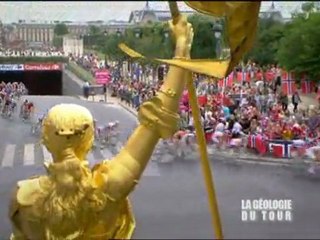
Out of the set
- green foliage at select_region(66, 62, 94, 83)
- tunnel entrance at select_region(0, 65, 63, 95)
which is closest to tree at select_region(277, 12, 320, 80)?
green foliage at select_region(66, 62, 94, 83)

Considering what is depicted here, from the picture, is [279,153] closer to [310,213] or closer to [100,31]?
[310,213]

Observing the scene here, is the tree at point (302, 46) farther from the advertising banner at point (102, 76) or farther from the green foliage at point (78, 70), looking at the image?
the green foliage at point (78, 70)

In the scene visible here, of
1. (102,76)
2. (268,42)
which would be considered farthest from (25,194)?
(268,42)

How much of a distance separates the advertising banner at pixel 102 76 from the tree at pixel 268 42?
1.71 metres

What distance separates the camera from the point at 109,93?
4.75m

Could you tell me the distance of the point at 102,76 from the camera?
4875mm

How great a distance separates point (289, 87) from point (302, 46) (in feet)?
5.66

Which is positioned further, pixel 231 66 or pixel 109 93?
pixel 109 93

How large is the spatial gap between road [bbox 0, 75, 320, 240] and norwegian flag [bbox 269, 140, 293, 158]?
186 millimetres

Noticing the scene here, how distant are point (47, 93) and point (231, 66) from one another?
2.72 meters

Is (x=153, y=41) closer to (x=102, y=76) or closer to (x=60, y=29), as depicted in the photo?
(x=102, y=76)

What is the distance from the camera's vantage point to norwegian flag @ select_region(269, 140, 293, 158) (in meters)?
5.28

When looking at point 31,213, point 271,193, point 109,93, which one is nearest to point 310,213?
point 271,193

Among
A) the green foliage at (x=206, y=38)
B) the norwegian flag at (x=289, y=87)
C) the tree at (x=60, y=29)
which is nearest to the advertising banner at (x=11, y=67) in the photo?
the tree at (x=60, y=29)
